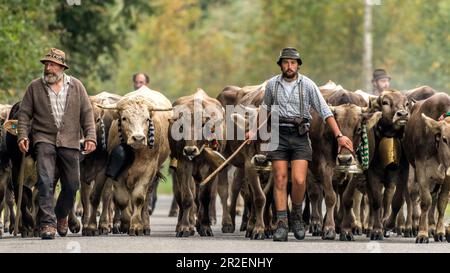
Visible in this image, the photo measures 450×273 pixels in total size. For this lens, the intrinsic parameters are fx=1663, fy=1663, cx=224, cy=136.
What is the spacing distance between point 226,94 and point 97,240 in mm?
6268

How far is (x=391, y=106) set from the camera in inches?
906

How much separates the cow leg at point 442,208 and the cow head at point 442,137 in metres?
0.22

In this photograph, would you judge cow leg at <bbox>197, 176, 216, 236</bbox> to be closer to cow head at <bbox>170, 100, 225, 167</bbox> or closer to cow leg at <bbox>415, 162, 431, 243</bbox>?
cow head at <bbox>170, 100, 225, 167</bbox>

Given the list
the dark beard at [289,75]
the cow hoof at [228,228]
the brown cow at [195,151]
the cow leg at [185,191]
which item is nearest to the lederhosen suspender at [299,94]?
the dark beard at [289,75]

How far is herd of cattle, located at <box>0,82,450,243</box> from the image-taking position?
22344mm

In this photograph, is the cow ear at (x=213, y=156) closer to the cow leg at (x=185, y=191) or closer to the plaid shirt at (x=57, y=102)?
the cow leg at (x=185, y=191)

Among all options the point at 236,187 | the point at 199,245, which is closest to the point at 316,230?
the point at 236,187

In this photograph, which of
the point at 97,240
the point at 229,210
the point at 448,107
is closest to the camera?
the point at 97,240

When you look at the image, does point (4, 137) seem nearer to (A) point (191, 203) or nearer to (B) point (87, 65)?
(A) point (191, 203)

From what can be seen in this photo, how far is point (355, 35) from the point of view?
73188 millimetres

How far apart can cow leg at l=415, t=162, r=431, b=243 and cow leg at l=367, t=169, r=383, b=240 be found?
725mm

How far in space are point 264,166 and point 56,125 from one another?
9.93 ft

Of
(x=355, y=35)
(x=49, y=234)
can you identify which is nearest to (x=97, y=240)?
(x=49, y=234)

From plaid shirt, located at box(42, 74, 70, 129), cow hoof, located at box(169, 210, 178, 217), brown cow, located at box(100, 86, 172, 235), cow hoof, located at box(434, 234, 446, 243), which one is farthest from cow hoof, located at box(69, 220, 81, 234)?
cow hoof, located at box(169, 210, 178, 217)
